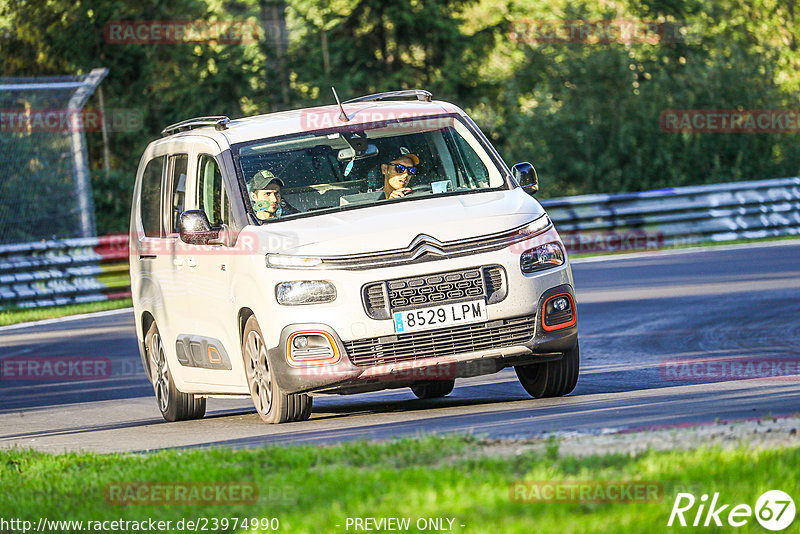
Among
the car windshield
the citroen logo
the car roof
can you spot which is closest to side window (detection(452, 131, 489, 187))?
the car windshield

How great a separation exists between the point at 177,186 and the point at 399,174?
6.63 feet

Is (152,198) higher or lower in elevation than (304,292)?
lower

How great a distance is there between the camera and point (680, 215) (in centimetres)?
2630

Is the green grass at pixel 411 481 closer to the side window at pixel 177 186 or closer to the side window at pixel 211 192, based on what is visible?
the side window at pixel 211 192

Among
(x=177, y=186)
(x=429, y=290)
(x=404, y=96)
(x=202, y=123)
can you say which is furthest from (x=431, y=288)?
(x=177, y=186)

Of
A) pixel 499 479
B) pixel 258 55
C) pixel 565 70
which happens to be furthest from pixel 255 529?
pixel 258 55

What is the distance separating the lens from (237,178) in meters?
9.86

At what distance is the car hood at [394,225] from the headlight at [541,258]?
0.71 feet

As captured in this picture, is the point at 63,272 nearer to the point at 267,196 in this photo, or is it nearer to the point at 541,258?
the point at 267,196

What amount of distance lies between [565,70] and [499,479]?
29154 millimetres

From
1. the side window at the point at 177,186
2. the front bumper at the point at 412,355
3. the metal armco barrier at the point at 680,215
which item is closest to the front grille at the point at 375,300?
the front bumper at the point at 412,355

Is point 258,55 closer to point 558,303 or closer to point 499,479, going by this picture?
point 558,303

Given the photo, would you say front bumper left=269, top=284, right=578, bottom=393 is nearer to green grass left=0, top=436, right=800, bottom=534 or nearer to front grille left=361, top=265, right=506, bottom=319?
front grille left=361, top=265, right=506, bottom=319

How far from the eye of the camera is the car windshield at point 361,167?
32.1 feet
